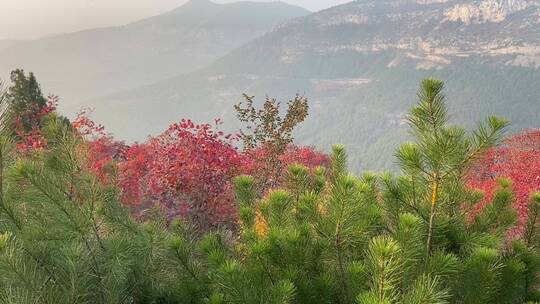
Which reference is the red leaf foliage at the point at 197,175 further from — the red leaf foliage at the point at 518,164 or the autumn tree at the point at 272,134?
the red leaf foliage at the point at 518,164

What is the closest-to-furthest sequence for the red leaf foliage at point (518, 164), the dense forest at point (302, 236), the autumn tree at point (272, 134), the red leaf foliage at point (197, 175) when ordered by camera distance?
the dense forest at point (302, 236) < the red leaf foliage at point (197, 175) < the autumn tree at point (272, 134) < the red leaf foliage at point (518, 164)

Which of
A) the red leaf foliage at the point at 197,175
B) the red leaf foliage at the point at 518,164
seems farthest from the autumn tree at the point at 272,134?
the red leaf foliage at the point at 518,164

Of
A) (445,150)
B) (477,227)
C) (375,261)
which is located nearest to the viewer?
(375,261)

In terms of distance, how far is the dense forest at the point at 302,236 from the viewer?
257cm

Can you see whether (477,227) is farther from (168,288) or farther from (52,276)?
(52,276)

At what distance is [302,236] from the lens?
3078 millimetres

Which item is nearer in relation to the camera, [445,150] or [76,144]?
[445,150]

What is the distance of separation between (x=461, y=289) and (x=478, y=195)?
1.05m

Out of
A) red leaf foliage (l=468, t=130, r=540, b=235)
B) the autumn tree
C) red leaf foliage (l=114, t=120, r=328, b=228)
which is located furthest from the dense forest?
red leaf foliage (l=468, t=130, r=540, b=235)

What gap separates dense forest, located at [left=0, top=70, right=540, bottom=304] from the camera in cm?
257

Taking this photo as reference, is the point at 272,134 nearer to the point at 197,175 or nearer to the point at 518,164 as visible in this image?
the point at 197,175

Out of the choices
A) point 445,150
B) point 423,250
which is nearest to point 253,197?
point 423,250

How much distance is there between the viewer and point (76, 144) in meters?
3.26

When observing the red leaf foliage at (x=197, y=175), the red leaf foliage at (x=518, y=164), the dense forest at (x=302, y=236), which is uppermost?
the dense forest at (x=302, y=236)
